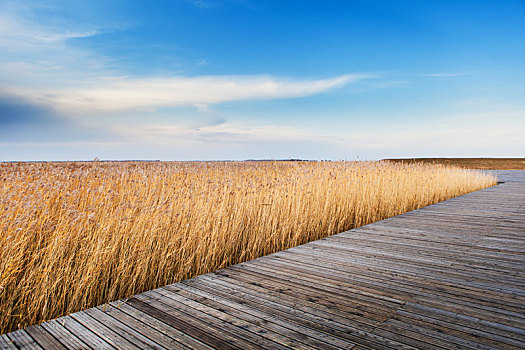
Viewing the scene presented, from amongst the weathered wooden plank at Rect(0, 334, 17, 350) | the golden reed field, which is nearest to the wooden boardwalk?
the weathered wooden plank at Rect(0, 334, 17, 350)

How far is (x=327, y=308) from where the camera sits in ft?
6.21

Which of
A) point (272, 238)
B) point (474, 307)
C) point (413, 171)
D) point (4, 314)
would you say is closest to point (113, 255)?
point (4, 314)

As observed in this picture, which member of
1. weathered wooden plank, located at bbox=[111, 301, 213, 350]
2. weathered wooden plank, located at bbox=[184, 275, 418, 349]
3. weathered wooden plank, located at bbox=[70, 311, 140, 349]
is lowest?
weathered wooden plank, located at bbox=[70, 311, 140, 349]

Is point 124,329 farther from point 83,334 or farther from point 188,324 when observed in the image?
point 188,324

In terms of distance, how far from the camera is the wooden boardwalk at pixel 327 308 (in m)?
1.57

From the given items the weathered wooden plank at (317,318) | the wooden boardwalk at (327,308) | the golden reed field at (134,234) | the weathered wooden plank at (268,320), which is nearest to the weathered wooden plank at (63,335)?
the wooden boardwalk at (327,308)

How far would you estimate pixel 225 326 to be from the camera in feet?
5.57

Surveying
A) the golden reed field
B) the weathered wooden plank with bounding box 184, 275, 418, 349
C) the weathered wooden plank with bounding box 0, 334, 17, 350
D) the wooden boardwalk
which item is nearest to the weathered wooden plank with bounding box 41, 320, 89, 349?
the wooden boardwalk

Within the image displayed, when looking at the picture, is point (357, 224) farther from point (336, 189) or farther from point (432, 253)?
point (432, 253)

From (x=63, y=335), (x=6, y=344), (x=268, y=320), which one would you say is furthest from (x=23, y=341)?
(x=268, y=320)

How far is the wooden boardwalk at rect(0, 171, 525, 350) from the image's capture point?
1569 mm

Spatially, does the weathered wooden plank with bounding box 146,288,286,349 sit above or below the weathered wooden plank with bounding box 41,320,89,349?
Answer: above

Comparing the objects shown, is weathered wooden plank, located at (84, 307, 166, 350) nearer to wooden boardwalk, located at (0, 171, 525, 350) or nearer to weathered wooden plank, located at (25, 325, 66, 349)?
wooden boardwalk, located at (0, 171, 525, 350)

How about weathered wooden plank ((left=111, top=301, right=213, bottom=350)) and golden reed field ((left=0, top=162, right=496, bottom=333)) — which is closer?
weathered wooden plank ((left=111, top=301, right=213, bottom=350))
